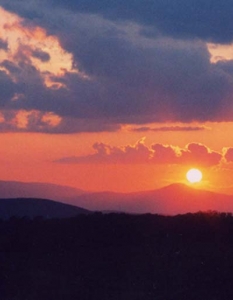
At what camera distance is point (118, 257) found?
28125 millimetres

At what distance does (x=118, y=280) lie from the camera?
87.2 ft

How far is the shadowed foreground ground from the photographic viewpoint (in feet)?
85.0

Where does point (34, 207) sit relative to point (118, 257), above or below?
above

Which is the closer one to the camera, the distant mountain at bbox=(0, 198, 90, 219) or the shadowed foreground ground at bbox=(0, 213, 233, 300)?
the shadowed foreground ground at bbox=(0, 213, 233, 300)

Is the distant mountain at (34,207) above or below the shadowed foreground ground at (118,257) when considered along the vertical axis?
above

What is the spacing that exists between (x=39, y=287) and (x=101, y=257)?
2.64 meters

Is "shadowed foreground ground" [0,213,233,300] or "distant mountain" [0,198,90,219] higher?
"distant mountain" [0,198,90,219]

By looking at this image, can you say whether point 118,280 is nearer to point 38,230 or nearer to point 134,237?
point 134,237

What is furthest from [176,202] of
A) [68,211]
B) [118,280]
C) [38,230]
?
[118,280]

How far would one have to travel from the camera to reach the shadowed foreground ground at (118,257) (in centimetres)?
2592

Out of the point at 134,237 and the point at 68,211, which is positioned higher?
the point at 68,211

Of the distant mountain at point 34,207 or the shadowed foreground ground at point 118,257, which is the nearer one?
the shadowed foreground ground at point 118,257

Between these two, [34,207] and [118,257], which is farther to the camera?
[34,207]

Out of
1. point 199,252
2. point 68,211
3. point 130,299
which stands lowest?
point 130,299
